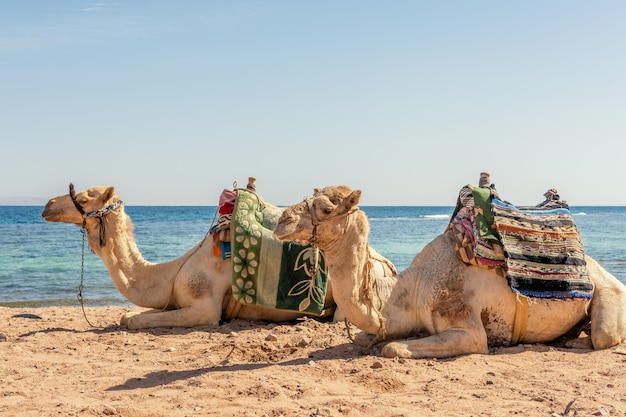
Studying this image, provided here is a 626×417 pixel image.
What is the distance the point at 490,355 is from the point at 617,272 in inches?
502

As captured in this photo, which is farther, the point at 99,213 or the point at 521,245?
the point at 99,213

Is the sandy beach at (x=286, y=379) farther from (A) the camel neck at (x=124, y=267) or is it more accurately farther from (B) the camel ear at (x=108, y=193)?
(B) the camel ear at (x=108, y=193)

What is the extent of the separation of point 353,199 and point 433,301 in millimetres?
1331

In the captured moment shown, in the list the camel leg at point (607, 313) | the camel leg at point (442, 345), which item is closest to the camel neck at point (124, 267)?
the camel leg at point (442, 345)

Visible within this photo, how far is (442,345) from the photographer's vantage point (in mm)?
5879

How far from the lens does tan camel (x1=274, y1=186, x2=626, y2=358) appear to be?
17.9ft

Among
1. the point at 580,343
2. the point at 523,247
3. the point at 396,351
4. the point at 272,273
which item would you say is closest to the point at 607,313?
the point at 580,343

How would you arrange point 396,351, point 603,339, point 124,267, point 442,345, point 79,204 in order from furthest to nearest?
1. point 124,267
2. point 79,204
3. point 603,339
4. point 442,345
5. point 396,351

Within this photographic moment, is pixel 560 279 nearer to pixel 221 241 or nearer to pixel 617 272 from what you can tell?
pixel 221 241

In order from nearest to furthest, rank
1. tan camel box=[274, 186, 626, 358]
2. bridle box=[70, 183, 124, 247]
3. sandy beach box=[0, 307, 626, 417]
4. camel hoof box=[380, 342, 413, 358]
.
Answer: sandy beach box=[0, 307, 626, 417] → tan camel box=[274, 186, 626, 358] → camel hoof box=[380, 342, 413, 358] → bridle box=[70, 183, 124, 247]

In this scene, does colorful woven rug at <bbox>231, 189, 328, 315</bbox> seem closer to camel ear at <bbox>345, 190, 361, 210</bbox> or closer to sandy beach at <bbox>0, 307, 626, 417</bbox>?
sandy beach at <bbox>0, 307, 626, 417</bbox>

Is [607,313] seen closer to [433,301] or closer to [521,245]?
[521,245]

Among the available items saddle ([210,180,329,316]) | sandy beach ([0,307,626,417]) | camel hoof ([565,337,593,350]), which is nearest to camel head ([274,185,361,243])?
sandy beach ([0,307,626,417])

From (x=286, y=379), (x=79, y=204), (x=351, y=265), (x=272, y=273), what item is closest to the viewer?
(x=286, y=379)
